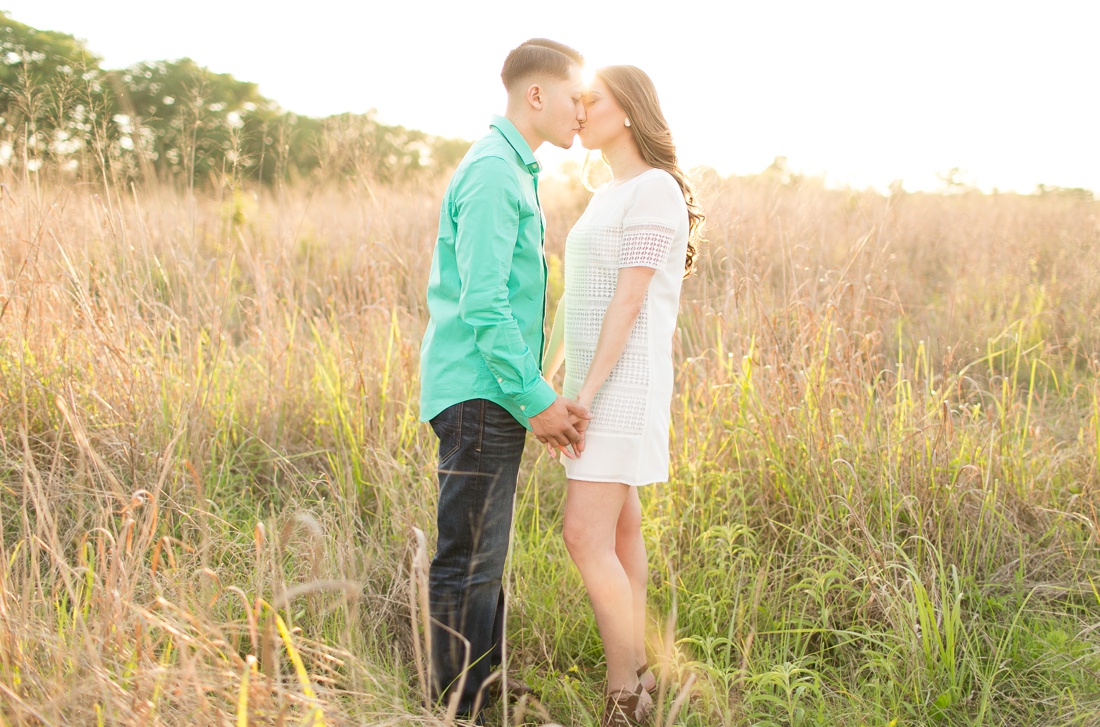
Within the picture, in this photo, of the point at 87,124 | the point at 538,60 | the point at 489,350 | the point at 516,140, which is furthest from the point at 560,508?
the point at 87,124

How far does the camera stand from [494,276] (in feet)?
6.10

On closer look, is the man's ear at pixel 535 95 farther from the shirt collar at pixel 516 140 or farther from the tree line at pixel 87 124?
the tree line at pixel 87 124

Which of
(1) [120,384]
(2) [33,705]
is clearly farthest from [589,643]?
(1) [120,384]

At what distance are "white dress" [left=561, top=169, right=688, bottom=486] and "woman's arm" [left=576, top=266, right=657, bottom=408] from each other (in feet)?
0.14

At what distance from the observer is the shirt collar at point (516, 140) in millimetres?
2027

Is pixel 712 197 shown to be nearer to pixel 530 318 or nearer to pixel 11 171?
pixel 530 318

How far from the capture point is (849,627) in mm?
2508

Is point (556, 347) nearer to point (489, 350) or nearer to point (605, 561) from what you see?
point (489, 350)

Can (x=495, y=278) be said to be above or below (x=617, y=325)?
above

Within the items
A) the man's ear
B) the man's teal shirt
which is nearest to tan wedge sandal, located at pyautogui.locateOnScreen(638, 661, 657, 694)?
the man's teal shirt

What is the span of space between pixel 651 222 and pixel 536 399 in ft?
1.91

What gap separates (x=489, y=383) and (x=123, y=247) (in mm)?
2023

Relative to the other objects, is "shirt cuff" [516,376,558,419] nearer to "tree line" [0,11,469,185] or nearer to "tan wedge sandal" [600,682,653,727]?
"tan wedge sandal" [600,682,653,727]

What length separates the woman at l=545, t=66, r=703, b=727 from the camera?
80.1 inches
